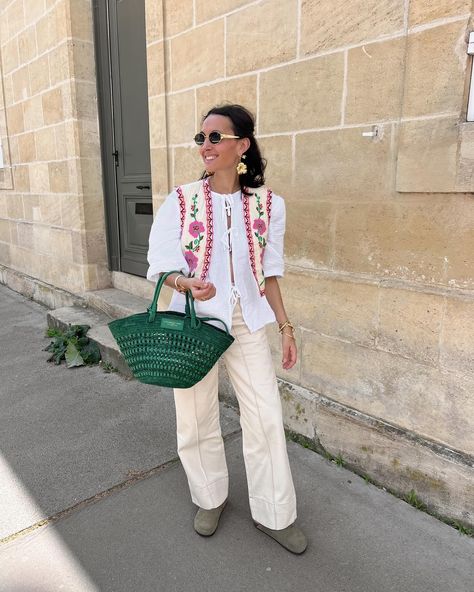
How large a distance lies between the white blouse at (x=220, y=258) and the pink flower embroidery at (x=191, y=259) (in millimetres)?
23

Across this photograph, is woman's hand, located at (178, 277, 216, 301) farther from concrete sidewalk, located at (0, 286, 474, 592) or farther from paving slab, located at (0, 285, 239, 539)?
paving slab, located at (0, 285, 239, 539)

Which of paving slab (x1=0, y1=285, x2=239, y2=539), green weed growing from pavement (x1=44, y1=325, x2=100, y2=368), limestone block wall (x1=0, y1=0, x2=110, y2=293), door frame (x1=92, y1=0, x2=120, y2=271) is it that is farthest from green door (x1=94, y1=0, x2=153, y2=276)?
paving slab (x1=0, y1=285, x2=239, y2=539)

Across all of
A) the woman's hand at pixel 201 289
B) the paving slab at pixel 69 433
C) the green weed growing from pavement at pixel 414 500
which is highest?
the woman's hand at pixel 201 289

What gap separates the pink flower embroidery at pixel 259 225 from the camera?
80.0 inches

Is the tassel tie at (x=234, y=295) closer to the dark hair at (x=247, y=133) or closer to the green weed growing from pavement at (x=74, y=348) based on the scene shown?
the dark hair at (x=247, y=133)

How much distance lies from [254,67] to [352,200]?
1138 millimetres

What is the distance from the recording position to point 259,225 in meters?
2.04

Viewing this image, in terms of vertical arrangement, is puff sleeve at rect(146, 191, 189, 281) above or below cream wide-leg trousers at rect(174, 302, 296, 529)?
above

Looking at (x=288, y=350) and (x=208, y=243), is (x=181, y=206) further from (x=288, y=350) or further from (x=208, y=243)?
(x=288, y=350)

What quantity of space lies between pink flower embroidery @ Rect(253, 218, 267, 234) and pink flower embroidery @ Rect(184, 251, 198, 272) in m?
0.29

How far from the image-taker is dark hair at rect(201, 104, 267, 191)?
78.2 inches

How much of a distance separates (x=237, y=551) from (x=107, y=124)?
4609 mm

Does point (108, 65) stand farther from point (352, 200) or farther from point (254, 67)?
point (352, 200)

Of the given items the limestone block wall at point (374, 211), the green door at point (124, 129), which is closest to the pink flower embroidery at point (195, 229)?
the limestone block wall at point (374, 211)
